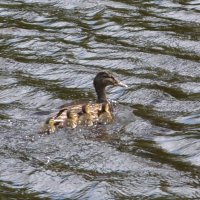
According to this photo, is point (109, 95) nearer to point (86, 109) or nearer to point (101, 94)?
point (101, 94)

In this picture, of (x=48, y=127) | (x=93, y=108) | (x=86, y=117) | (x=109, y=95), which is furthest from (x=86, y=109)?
(x=109, y=95)

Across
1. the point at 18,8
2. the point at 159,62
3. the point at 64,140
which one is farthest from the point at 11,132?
the point at 18,8

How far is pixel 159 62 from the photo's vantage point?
40.9ft

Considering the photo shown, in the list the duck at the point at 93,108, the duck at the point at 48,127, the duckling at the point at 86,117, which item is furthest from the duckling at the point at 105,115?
the duck at the point at 48,127

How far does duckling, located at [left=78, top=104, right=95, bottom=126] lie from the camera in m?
10.6

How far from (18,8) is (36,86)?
12.0ft

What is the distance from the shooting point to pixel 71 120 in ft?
34.1

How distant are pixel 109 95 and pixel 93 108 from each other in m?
1.01

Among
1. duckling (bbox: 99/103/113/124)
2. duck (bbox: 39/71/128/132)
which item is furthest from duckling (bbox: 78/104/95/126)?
duckling (bbox: 99/103/113/124)

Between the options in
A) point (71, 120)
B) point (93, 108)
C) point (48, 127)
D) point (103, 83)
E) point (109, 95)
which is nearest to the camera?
point (48, 127)

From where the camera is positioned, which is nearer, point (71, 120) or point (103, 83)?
point (71, 120)

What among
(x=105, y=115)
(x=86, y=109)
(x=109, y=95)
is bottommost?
(x=109, y=95)

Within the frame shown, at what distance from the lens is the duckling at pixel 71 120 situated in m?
10.3

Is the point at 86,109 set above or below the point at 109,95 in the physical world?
above
